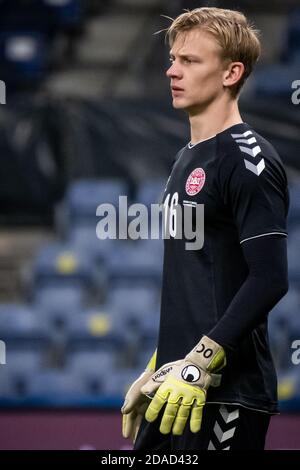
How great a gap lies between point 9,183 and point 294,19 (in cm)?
268

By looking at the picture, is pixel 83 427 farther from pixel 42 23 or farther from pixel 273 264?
pixel 42 23

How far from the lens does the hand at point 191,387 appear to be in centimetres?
209

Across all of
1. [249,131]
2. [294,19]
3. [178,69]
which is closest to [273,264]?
[249,131]

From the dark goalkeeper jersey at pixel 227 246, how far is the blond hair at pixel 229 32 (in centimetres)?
15

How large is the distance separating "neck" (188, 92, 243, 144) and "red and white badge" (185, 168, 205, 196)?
0.10m

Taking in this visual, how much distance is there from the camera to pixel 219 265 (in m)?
2.20

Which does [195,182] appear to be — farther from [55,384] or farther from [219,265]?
[55,384]

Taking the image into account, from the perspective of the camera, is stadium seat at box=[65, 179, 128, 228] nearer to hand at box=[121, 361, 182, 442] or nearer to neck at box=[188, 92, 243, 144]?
hand at box=[121, 361, 182, 442]

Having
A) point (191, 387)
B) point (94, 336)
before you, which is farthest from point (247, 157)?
point (94, 336)

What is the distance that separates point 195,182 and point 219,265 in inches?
7.1

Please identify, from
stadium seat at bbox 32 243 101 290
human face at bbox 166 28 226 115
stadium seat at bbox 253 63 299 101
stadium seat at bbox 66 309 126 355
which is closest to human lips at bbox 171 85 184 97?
human face at bbox 166 28 226 115

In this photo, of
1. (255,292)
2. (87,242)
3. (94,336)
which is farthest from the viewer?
(87,242)

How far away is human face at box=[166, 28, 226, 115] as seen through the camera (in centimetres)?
222

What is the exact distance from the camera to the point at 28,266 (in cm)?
645
